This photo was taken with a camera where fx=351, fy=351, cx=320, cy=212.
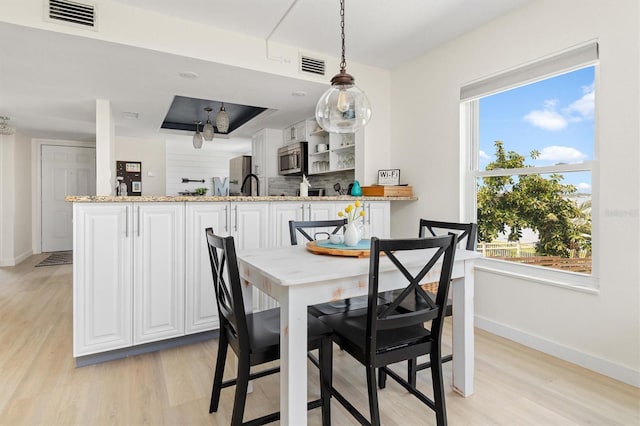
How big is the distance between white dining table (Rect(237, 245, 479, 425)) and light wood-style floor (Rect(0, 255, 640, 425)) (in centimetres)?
29

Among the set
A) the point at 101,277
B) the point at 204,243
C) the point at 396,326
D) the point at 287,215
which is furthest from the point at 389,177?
the point at 101,277

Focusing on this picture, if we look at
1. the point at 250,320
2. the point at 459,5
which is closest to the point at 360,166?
the point at 459,5

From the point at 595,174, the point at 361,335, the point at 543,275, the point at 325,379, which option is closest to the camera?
the point at 361,335

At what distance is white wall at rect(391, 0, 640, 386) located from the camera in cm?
208

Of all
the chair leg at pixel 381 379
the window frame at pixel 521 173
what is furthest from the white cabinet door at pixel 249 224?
the window frame at pixel 521 173

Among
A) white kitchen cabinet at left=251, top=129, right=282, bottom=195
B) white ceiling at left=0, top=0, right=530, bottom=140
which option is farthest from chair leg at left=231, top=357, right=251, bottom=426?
white kitchen cabinet at left=251, top=129, right=282, bottom=195

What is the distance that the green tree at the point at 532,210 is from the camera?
8.15ft

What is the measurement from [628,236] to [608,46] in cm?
117

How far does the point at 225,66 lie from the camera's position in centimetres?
303

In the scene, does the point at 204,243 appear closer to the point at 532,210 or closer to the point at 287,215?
the point at 287,215

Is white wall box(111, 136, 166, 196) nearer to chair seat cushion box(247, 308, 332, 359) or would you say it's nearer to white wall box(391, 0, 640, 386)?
white wall box(391, 0, 640, 386)

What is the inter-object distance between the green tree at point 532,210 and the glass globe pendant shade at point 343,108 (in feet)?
5.14

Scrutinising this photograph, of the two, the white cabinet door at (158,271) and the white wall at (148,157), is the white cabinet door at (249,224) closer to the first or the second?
the white cabinet door at (158,271)

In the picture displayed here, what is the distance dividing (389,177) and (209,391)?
265 cm
